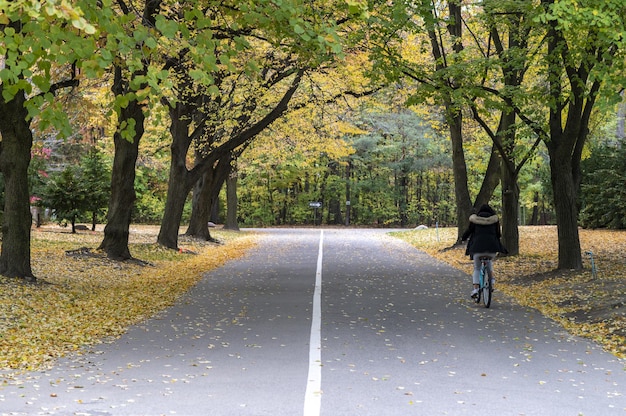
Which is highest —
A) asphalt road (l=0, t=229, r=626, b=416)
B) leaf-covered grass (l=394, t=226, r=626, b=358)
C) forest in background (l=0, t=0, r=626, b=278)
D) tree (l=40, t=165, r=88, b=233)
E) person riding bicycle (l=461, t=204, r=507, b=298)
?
forest in background (l=0, t=0, r=626, b=278)

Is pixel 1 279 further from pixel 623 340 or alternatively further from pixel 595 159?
pixel 595 159

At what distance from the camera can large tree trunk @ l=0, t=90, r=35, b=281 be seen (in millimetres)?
15062

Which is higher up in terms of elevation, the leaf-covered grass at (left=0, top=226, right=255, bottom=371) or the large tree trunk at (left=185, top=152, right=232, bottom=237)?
the large tree trunk at (left=185, top=152, right=232, bottom=237)

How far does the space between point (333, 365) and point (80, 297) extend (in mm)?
7396

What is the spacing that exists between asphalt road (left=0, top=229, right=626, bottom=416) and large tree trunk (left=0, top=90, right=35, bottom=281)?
3474 millimetres

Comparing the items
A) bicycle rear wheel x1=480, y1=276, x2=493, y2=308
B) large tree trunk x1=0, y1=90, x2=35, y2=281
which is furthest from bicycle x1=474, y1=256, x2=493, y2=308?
large tree trunk x1=0, y1=90, x2=35, y2=281

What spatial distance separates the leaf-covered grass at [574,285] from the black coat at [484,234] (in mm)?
1369

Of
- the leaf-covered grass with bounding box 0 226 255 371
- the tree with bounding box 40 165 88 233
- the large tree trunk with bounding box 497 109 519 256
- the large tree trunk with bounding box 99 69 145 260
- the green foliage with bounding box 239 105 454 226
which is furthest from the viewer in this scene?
the green foliage with bounding box 239 105 454 226

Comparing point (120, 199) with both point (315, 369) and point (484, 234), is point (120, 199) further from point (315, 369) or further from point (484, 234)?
point (315, 369)

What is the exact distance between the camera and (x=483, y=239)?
546 inches

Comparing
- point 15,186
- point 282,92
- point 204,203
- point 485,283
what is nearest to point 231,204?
point 204,203

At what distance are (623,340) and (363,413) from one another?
17.5ft

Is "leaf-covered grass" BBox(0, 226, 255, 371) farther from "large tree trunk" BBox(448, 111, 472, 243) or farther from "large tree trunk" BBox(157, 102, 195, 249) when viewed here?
"large tree trunk" BBox(448, 111, 472, 243)

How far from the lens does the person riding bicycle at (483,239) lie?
13.8 metres
